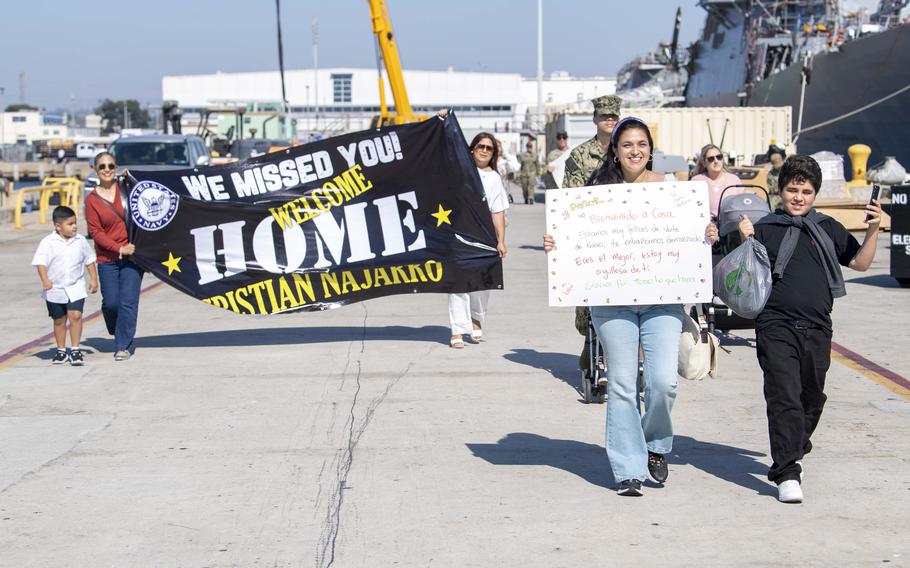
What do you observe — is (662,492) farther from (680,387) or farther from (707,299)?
(680,387)

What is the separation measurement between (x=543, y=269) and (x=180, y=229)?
7402 millimetres

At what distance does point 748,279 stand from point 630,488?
1163 mm

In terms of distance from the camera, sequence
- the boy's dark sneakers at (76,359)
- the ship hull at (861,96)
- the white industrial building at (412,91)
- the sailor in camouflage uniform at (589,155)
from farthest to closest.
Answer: the white industrial building at (412,91) → the ship hull at (861,96) → the boy's dark sneakers at (76,359) → the sailor in camouflage uniform at (589,155)

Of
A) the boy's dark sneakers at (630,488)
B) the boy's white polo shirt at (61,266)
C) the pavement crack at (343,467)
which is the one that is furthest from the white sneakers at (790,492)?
the boy's white polo shirt at (61,266)

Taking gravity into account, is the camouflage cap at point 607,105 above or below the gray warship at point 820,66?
below

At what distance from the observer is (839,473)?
20.7ft

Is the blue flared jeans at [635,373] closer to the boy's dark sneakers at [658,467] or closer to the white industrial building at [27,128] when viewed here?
the boy's dark sneakers at [658,467]

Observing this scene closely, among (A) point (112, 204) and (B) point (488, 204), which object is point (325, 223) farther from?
(A) point (112, 204)

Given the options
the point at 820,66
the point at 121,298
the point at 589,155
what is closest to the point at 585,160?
the point at 589,155

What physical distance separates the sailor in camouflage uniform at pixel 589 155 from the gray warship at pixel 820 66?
27.8 meters

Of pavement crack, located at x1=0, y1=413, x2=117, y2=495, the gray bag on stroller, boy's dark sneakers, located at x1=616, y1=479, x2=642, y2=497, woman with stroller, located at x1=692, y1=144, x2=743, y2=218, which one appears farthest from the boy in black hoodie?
woman with stroller, located at x1=692, y1=144, x2=743, y2=218

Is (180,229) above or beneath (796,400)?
above

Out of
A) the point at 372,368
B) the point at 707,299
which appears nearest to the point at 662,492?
the point at 707,299

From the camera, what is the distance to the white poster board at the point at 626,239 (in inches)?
230
